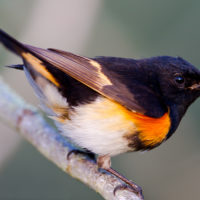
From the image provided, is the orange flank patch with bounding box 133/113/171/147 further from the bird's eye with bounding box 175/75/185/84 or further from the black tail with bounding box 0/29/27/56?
the black tail with bounding box 0/29/27/56

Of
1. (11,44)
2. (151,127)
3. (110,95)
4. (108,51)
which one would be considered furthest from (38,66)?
(108,51)

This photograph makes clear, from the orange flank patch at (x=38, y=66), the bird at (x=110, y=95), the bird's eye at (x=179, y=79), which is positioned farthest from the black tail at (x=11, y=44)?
the bird's eye at (x=179, y=79)

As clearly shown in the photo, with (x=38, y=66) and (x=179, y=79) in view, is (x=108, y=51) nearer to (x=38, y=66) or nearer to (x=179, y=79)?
(x=179, y=79)

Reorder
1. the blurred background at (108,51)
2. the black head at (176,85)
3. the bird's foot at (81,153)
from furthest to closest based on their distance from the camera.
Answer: the blurred background at (108,51), the bird's foot at (81,153), the black head at (176,85)

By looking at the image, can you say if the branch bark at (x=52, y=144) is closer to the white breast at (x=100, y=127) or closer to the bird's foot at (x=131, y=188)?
the bird's foot at (x=131, y=188)

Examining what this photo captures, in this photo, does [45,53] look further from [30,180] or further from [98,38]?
[98,38]

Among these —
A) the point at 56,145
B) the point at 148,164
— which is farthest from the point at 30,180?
the point at 56,145

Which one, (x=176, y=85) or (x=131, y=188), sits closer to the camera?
(x=131, y=188)
